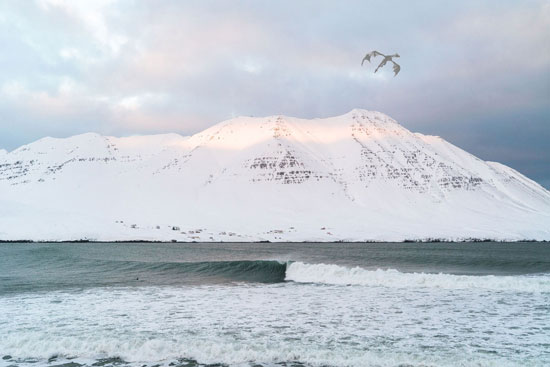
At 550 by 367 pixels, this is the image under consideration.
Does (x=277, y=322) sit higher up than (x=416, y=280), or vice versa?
(x=416, y=280)

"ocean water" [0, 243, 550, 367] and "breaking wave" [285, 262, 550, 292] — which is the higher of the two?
"breaking wave" [285, 262, 550, 292]

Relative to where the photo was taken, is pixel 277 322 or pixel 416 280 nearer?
pixel 277 322

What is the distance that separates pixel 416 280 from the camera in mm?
38344

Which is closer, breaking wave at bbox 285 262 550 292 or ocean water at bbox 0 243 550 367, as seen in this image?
ocean water at bbox 0 243 550 367

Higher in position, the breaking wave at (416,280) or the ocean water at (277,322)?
the breaking wave at (416,280)

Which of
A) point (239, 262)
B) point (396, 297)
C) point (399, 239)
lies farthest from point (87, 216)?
point (396, 297)

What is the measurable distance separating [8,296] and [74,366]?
18838mm

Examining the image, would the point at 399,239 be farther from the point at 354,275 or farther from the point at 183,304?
the point at 183,304

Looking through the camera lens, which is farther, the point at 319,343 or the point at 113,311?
the point at 113,311

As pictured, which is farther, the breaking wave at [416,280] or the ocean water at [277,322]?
the breaking wave at [416,280]

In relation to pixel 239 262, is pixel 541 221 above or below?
above

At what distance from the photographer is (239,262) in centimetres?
5250

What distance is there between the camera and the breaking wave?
116ft

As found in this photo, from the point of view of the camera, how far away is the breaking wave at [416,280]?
35469mm
